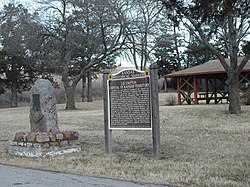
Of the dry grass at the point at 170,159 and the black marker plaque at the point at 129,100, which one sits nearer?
the dry grass at the point at 170,159

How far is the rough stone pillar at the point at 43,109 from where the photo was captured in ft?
38.3

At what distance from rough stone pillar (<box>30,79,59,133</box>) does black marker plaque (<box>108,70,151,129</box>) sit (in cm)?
174

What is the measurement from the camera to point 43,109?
463 inches

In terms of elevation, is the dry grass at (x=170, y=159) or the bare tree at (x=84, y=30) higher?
the bare tree at (x=84, y=30)

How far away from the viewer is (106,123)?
1120 centimetres

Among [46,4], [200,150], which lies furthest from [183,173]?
[46,4]

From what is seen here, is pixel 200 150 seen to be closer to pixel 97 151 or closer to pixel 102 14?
pixel 97 151

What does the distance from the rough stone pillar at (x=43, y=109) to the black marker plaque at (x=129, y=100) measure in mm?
1740

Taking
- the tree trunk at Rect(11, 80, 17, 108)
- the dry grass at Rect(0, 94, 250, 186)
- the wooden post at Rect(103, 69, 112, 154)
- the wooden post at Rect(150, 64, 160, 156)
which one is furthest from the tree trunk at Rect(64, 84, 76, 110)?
the wooden post at Rect(150, 64, 160, 156)

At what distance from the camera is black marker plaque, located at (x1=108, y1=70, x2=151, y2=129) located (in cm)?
1034

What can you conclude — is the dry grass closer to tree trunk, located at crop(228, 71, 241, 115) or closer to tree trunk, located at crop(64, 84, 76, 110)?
tree trunk, located at crop(228, 71, 241, 115)

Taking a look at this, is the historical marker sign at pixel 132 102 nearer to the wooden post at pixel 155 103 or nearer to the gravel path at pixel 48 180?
the wooden post at pixel 155 103

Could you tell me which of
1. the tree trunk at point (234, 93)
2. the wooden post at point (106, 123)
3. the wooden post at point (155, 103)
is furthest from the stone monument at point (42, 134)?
the tree trunk at point (234, 93)

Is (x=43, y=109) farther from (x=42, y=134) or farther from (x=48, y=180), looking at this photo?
(x=48, y=180)
